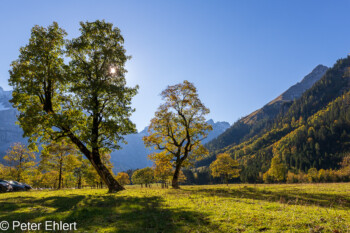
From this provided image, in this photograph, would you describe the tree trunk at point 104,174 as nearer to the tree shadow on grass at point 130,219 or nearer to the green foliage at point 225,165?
the tree shadow on grass at point 130,219

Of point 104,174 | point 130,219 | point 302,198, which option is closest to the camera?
point 130,219

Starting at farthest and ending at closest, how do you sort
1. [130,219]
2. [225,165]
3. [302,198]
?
1. [225,165]
2. [302,198]
3. [130,219]

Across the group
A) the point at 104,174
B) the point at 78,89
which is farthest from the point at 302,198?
the point at 78,89

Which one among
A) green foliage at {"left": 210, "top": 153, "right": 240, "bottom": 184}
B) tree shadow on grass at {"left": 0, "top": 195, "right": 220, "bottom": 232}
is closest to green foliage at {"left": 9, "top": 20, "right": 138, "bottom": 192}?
tree shadow on grass at {"left": 0, "top": 195, "right": 220, "bottom": 232}

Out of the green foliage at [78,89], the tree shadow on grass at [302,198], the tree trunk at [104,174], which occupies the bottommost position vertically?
the tree shadow on grass at [302,198]

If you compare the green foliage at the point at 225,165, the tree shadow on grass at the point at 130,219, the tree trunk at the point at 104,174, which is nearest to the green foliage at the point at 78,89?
the tree trunk at the point at 104,174

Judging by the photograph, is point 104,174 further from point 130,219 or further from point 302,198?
point 302,198

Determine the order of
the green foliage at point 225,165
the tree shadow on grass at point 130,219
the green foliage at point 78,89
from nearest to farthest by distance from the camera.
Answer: the tree shadow on grass at point 130,219
the green foliage at point 78,89
the green foliage at point 225,165

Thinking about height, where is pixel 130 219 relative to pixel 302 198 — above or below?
above

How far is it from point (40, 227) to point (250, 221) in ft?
31.2

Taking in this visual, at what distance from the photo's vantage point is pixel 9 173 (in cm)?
6444

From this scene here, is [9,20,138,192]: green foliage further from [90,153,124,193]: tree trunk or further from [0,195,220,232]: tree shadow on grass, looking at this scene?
[0,195,220,232]: tree shadow on grass

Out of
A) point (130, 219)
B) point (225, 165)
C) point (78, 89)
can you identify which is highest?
point (78, 89)

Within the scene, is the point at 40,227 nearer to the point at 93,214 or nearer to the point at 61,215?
the point at 61,215
